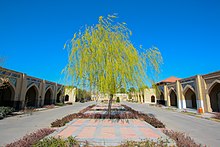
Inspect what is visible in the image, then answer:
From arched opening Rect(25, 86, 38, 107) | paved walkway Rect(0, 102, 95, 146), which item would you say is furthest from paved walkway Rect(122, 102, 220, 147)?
arched opening Rect(25, 86, 38, 107)

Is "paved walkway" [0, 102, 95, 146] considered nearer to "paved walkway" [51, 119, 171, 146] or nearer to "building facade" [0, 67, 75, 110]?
"paved walkway" [51, 119, 171, 146]

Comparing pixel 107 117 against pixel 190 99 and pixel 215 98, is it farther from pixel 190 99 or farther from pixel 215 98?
pixel 190 99

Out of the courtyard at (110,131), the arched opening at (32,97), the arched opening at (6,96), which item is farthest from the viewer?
the arched opening at (32,97)

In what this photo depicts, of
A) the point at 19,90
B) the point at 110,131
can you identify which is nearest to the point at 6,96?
the point at 19,90

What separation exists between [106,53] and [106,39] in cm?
72

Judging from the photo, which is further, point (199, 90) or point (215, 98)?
point (199, 90)

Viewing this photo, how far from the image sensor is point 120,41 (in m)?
6.95

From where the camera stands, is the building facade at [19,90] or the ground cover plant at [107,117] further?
the building facade at [19,90]

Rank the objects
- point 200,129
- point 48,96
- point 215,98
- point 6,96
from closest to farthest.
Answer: point 200,129
point 215,98
point 6,96
point 48,96

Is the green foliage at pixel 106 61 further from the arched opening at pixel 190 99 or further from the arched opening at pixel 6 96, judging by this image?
the arched opening at pixel 190 99

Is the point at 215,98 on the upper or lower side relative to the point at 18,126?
upper

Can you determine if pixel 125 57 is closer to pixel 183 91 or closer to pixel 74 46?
pixel 74 46

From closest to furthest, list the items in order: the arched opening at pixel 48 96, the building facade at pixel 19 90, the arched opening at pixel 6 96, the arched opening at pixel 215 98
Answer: the building facade at pixel 19 90 < the arched opening at pixel 215 98 < the arched opening at pixel 6 96 < the arched opening at pixel 48 96

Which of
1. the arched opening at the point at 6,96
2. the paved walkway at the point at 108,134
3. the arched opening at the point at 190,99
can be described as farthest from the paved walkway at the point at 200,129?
the arched opening at the point at 6,96
